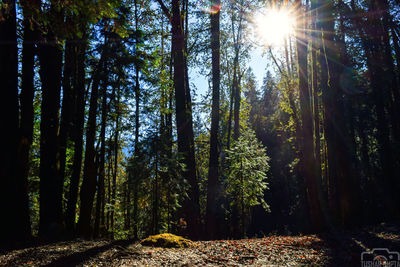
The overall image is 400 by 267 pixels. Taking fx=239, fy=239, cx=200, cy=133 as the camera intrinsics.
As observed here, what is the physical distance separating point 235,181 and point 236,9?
10998 millimetres

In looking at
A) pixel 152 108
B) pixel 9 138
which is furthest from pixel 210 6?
pixel 9 138

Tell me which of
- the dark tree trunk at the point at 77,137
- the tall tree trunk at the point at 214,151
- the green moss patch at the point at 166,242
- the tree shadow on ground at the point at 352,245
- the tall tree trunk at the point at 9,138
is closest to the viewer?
the tree shadow on ground at the point at 352,245

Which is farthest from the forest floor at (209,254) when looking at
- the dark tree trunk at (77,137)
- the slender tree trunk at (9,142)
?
the dark tree trunk at (77,137)

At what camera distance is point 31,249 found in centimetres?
495

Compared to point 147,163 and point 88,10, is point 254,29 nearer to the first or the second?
point 147,163

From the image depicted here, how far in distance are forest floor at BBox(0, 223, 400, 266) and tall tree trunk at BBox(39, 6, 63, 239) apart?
160 cm

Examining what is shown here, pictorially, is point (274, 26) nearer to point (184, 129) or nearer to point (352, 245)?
point (184, 129)

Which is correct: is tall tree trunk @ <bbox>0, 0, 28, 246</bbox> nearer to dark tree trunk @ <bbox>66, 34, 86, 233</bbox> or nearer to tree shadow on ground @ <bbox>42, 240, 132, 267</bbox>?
tree shadow on ground @ <bbox>42, 240, 132, 267</bbox>

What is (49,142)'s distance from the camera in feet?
22.9

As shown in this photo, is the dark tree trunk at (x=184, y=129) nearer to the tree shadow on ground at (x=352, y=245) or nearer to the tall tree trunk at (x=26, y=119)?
the tree shadow on ground at (x=352, y=245)

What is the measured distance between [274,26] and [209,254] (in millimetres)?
12236

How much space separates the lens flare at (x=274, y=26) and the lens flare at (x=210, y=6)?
276 centimetres

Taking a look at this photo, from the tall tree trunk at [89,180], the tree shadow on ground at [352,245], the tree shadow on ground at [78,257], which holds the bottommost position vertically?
the tree shadow on ground at [352,245]

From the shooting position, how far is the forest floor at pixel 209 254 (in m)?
4.53
